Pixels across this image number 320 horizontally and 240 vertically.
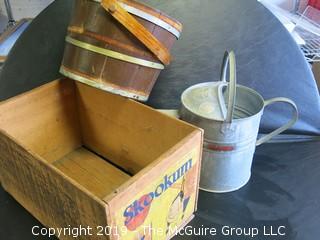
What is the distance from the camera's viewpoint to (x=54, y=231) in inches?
25.2

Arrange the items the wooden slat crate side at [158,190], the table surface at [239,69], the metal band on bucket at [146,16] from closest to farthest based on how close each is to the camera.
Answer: the wooden slat crate side at [158,190] < the metal band on bucket at [146,16] < the table surface at [239,69]

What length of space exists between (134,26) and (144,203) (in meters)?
0.30

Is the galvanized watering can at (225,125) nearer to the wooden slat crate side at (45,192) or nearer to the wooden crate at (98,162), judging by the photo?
the wooden crate at (98,162)

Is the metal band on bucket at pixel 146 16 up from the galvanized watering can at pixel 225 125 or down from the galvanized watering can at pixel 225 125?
up

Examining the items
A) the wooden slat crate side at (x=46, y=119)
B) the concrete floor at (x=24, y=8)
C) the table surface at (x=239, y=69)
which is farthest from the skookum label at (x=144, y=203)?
the concrete floor at (x=24, y=8)

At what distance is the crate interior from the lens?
0.71 metres

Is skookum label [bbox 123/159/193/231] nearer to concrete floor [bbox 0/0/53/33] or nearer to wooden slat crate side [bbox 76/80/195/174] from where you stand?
wooden slat crate side [bbox 76/80/195/174]

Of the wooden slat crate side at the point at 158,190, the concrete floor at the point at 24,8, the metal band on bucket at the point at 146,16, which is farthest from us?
the concrete floor at the point at 24,8

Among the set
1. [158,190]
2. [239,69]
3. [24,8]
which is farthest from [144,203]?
[24,8]

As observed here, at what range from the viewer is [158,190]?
554 millimetres

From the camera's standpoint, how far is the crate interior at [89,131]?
71 centimetres

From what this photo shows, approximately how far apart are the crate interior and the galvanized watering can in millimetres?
67

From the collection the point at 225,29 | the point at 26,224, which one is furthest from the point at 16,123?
the point at 225,29

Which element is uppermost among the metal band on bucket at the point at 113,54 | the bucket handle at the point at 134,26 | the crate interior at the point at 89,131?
the bucket handle at the point at 134,26
